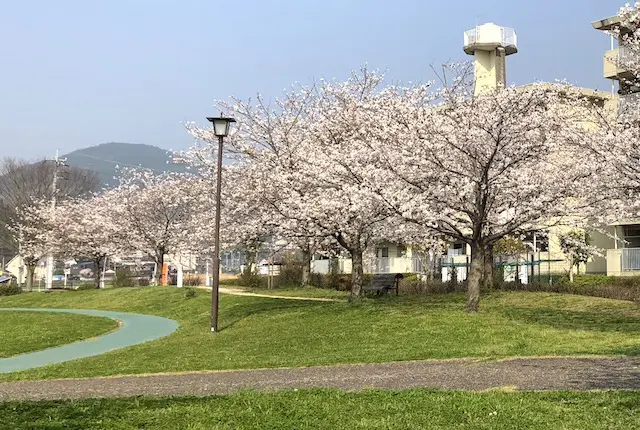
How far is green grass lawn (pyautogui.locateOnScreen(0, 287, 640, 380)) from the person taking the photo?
41.4 feet

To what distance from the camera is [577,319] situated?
1659cm

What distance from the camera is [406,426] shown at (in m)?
6.12

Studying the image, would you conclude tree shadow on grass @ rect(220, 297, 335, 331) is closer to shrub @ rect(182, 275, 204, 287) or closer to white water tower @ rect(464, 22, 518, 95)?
shrub @ rect(182, 275, 204, 287)

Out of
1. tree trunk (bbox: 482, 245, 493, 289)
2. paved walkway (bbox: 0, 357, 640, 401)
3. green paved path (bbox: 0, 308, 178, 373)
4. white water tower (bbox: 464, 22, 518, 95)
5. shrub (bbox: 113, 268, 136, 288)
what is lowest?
green paved path (bbox: 0, 308, 178, 373)

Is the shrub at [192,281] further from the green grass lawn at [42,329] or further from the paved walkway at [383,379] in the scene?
the paved walkway at [383,379]

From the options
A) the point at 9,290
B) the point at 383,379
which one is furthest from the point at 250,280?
the point at 383,379

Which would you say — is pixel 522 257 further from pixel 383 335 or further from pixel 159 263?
pixel 383 335

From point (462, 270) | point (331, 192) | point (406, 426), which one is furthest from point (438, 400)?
point (462, 270)

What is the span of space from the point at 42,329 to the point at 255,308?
276 inches

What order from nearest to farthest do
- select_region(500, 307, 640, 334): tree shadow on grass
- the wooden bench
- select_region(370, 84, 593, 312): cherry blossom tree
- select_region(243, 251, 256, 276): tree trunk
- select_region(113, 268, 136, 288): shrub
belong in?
select_region(500, 307, 640, 334): tree shadow on grass, select_region(370, 84, 593, 312): cherry blossom tree, the wooden bench, select_region(243, 251, 256, 276): tree trunk, select_region(113, 268, 136, 288): shrub

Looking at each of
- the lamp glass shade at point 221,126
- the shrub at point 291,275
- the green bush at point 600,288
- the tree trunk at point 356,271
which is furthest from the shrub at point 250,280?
the lamp glass shade at point 221,126

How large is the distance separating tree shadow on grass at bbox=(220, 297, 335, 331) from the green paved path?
1809 millimetres

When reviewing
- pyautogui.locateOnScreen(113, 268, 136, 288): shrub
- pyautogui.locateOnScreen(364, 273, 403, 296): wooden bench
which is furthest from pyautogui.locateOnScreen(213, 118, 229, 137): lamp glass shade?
pyautogui.locateOnScreen(113, 268, 136, 288): shrub

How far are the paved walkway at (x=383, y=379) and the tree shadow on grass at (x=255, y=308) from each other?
27.6ft
